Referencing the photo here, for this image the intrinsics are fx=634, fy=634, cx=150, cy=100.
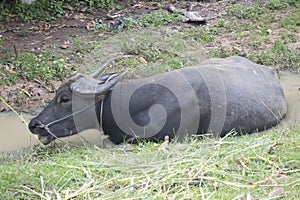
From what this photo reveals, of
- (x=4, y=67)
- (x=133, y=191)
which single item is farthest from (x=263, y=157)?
(x=4, y=67)

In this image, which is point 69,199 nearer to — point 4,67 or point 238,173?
Answer: point 238,173

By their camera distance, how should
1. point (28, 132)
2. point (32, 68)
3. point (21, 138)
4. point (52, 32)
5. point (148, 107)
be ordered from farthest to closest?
point (52, 32) < point (32, 68) < point (28, 132) < point (21, 138) < point (148, 107)

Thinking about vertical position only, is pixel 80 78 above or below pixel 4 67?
above

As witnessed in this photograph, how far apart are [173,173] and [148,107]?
65.1 inches

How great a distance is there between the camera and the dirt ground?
7613 mm

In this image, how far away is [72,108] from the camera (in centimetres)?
590

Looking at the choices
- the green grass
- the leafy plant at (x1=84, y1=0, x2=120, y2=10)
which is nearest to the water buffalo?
the green grass

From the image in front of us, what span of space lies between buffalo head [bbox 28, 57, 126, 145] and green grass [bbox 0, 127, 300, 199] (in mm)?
894

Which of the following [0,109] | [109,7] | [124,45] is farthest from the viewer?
[109,7]

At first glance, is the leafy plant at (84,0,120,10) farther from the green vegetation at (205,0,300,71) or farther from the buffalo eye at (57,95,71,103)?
the buffalo eye at (57,95,71,103)

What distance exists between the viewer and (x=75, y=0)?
10.9 m

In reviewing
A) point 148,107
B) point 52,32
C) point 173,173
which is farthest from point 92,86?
point 52,32

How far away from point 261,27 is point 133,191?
20.1ft

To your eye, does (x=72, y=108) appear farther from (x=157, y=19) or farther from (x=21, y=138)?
(x=157, y=19)
